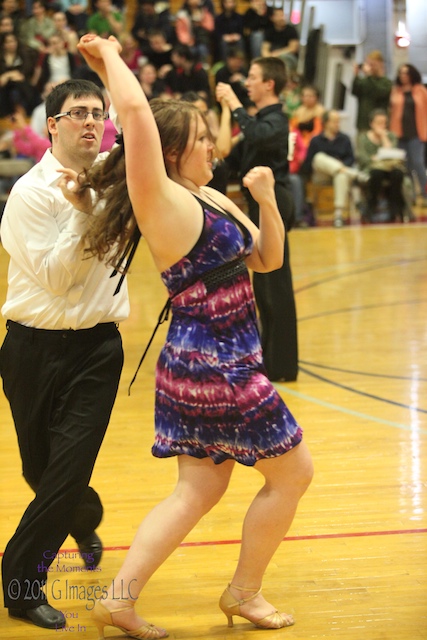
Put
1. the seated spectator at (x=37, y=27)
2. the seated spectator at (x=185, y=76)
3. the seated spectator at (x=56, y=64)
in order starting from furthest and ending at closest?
the seated spectator at (x=37, y=27), the seated spectator at (x=185, y=76), the seated spectator at (x=56, y=64)

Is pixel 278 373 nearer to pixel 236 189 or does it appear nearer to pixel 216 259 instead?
pixel 216 259

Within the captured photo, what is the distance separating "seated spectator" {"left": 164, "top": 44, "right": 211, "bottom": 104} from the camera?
50.8 feet

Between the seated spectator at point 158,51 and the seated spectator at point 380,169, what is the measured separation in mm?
3680

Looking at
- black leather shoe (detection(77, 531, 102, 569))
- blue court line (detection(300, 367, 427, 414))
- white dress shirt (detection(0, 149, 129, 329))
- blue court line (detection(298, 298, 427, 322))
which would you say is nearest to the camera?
white dress shirt (detection(0, 149, 129, 329))

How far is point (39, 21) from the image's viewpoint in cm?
1627

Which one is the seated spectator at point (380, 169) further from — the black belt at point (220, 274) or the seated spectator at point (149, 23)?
the black belt at point (220, 274)

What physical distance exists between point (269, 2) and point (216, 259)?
17.9 meters

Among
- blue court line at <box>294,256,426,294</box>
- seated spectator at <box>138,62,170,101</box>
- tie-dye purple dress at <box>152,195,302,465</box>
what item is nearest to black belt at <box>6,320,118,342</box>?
tie-dye purple dress at <box>152,195,302,465</box>

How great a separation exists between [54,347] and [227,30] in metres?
14.7

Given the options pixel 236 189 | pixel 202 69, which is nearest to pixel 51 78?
pixel 202 69

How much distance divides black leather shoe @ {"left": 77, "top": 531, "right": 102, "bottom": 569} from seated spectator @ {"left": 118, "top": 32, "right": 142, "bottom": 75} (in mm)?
12712

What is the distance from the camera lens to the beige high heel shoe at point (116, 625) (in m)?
3.18

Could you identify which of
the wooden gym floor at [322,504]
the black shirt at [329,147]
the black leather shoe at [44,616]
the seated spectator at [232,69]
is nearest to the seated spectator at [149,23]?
the seated spectator at [232,69]

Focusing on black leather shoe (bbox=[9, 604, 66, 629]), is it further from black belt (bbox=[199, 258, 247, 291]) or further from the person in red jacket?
the person in red jacket
